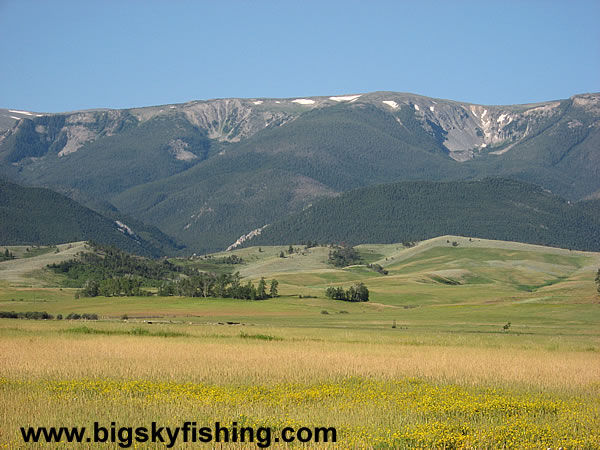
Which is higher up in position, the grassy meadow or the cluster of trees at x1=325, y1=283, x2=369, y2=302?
the grassy meadow

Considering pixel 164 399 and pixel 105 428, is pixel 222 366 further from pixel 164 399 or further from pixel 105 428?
pixel 105 428

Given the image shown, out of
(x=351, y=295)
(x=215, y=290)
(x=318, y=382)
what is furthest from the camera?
(x=215, y=290)

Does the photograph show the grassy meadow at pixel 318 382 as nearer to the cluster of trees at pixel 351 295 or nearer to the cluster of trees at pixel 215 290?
the cluster of trees at pixel 215 290

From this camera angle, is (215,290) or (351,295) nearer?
(351,295)

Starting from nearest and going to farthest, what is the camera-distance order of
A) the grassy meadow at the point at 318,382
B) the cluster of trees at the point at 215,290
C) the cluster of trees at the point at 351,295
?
1. the grassy meadow at the point at 318,382
2. the cluster of trees at the point at 215,290
3. the cluster of trees at the point at 351,295

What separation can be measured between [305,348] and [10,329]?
27921 millimetres

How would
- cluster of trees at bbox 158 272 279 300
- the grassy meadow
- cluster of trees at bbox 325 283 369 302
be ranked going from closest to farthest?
1. the grassy meadow
2. cluster of trees at bbox 158 272 279 300
3. cluster of trees at bbox 325 283 369 302

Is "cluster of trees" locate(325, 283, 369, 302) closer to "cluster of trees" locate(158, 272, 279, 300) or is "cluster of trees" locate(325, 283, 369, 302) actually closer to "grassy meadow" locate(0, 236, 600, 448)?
"cluster of trees" locate(158, 272, 279, 300)

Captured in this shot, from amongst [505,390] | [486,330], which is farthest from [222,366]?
[486,330]

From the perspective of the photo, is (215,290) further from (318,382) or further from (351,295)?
(318,382)

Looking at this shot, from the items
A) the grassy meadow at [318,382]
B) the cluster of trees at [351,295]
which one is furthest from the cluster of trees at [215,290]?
the grassy meadow at [318,382]

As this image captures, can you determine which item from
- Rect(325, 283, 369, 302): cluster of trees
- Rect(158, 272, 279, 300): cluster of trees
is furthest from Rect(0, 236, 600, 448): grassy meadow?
Rect(325, 283, 369, 302): cluster of trees

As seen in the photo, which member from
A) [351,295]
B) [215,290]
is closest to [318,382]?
[351,295]

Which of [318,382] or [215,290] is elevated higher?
[318,382]
